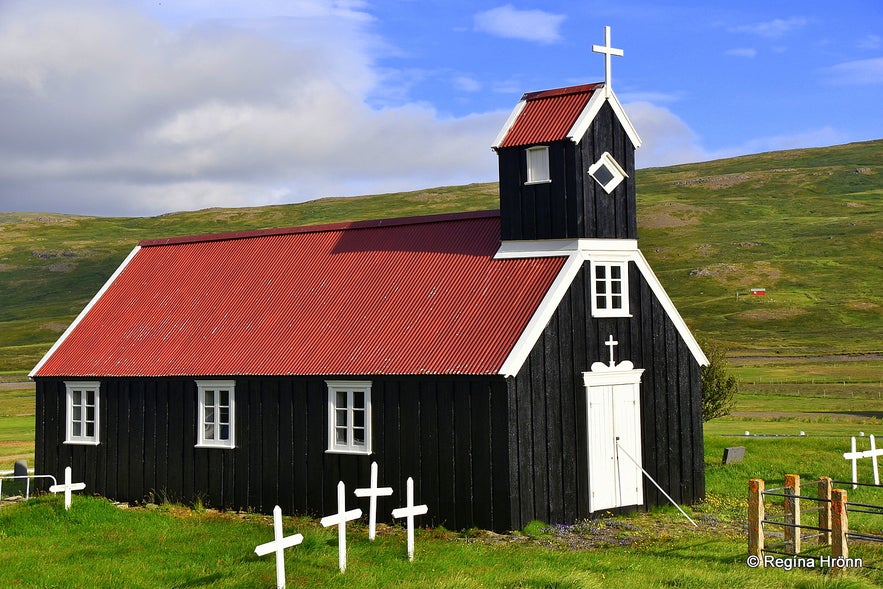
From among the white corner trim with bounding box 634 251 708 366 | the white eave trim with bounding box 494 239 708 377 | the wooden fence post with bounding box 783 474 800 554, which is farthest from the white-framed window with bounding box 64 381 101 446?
the wooden fence post with bounding box 783 474 800 554

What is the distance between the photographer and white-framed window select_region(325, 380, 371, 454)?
2475 cm

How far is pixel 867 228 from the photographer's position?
568 ft

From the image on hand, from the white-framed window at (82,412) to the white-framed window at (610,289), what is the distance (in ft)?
46.2

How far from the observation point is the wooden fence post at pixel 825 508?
18.4m

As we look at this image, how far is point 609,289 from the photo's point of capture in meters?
25.4

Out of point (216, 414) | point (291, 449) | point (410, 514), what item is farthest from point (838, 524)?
point (216, 414)

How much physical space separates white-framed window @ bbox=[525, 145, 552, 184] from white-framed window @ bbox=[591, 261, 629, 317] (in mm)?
2383

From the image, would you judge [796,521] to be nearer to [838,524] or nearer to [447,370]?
[838,524]

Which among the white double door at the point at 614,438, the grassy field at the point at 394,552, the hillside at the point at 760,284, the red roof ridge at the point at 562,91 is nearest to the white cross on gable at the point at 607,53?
the red roof ridge at the point at 562,91

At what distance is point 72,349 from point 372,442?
11806 mm

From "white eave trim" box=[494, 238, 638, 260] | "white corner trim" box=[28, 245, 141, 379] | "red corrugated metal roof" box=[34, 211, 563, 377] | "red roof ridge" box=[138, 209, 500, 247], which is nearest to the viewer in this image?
"red corrugated metal roof" box=[34, 211, 563, 377]

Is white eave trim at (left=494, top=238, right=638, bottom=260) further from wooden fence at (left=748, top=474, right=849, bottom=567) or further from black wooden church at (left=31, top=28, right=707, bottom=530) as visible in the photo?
wooden fence at (left=748, top=474, right=849, bottom=567)

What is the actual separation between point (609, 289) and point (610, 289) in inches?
2.2

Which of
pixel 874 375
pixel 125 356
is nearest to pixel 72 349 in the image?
pixel 125 356
